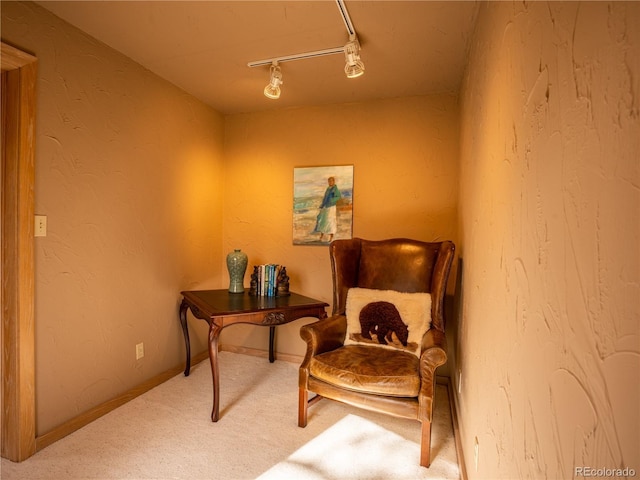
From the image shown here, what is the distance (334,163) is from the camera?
9.91 ft

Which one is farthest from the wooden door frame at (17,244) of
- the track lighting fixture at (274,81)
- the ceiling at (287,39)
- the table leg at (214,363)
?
the track lighting fixture at (274,81)

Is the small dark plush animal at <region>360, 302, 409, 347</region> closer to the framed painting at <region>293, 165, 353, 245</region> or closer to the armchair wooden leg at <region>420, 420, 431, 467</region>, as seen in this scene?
the armchair wooden leg at <region>420, 420, 431, 467</region>

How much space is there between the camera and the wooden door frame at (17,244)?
1654 millimetres

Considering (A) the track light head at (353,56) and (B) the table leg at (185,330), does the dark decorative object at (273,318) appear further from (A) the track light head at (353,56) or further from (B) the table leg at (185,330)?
(A) the track light head at (353,56)

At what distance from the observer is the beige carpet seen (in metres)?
1.63

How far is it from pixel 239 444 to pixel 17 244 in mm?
1564

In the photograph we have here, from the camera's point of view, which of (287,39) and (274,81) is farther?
(274,81)

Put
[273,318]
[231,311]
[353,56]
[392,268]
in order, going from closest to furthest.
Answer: [353,56]
[231,311]
[273,318]
[392,268]

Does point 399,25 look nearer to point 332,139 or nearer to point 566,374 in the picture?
point 332,139

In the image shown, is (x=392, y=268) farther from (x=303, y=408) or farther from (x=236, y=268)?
(x=236, y=268)

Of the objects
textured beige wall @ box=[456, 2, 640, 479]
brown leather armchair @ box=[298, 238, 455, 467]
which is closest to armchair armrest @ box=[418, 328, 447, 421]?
brown leather armchair @ box=[298, 238, 455, 467]

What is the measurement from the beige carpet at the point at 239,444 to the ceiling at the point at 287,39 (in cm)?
236

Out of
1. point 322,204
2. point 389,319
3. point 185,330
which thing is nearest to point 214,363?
point 185,330

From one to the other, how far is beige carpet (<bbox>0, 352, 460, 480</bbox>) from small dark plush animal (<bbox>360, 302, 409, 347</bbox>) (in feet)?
1.76
